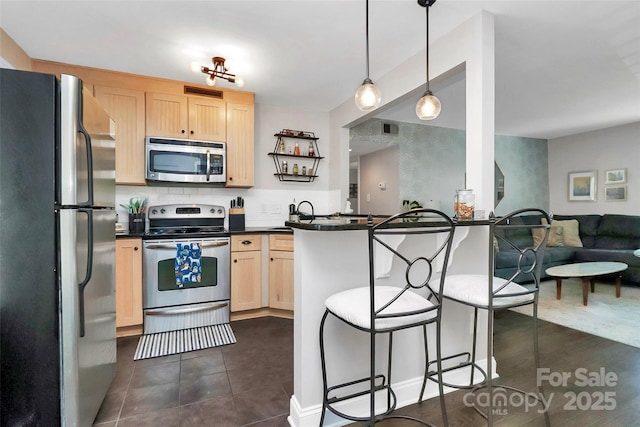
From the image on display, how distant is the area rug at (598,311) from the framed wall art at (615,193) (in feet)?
5.69

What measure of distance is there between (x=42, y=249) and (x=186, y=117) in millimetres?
2356

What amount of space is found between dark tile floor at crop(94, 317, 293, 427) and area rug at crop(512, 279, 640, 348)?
2.76m

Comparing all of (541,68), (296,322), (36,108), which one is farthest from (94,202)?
(541,68)

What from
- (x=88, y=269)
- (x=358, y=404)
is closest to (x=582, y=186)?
(x=358, y=404)

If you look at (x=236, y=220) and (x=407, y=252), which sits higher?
(x=236, y=220)

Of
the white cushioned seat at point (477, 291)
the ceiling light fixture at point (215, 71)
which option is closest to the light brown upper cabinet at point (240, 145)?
the ceiling light fixture at point (215, 71)

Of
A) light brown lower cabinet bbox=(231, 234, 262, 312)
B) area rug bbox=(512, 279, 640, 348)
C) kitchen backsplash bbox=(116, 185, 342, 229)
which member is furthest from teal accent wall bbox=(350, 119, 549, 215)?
light brown lower cabinet bbox=(231, 234, 262, 312)

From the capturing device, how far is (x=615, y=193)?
530 cm

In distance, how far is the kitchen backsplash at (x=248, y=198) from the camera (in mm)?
3314

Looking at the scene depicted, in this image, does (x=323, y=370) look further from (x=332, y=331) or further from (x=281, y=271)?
(x=281, y=271)

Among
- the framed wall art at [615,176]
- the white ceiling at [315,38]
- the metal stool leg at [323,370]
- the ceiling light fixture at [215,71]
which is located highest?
the white ceiling at [315,38]

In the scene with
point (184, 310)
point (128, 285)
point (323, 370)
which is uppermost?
point (128, 285)

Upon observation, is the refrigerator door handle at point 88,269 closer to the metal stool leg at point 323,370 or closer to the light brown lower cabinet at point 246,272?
the metal stool leg at point 323,370

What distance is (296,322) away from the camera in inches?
64.1
